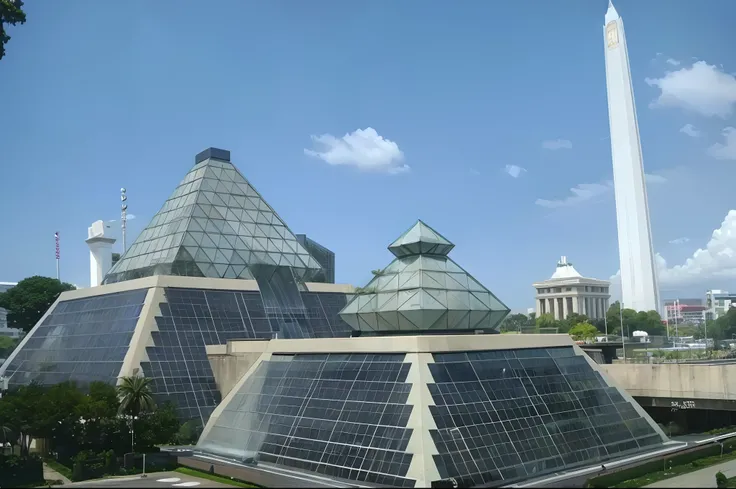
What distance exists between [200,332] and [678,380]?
38.9m

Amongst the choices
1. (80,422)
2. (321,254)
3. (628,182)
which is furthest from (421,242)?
(628,182)

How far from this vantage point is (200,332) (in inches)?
2126

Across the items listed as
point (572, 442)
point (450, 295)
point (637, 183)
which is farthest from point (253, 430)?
point (637, 183)

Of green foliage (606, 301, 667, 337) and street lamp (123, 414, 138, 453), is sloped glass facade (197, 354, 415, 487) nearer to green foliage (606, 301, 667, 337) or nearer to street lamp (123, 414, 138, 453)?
street lamp (123, 414, 138, 453)

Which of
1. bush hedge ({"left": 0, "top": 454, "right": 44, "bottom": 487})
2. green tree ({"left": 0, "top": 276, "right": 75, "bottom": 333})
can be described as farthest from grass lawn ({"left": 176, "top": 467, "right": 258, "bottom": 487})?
green tree ({"left": 0, "top": 276, "right": 75, "bottom": 333})

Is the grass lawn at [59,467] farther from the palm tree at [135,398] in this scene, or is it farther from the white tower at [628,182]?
the white tower at [628,182]

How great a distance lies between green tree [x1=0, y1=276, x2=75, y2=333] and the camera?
102 m

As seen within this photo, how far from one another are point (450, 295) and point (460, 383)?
833cm

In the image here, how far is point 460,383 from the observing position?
35.6 m

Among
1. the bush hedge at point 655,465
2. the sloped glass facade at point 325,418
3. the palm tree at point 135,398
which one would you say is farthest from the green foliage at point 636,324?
the palm tree at point 135,398

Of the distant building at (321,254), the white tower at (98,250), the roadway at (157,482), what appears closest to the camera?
the roadway at (157,482)

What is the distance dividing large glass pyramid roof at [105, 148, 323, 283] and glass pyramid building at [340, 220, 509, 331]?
2112cm

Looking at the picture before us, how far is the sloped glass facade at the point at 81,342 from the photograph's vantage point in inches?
2023

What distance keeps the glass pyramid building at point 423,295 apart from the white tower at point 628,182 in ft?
453
